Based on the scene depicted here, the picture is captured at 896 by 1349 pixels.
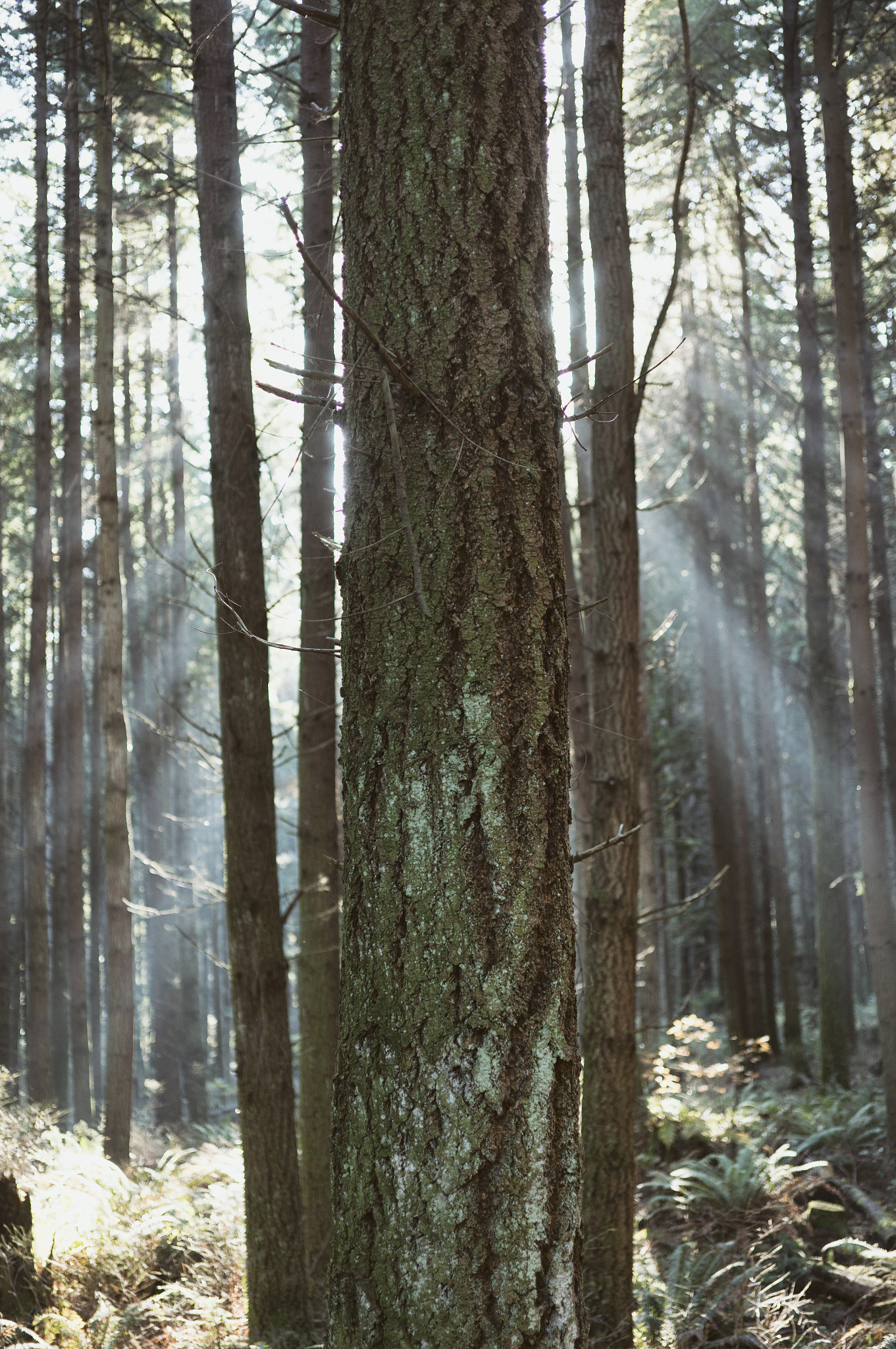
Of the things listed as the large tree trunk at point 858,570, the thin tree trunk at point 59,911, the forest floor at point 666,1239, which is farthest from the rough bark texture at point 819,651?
the thin tree trunk at point 59,911

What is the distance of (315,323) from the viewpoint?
438 cm

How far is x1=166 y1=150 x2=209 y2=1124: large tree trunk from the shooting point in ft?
50.7

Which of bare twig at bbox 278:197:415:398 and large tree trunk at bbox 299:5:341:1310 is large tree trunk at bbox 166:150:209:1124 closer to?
large tree trunk at bbox 299:5:341:1310

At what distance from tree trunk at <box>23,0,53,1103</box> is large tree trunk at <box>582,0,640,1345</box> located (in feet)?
25.0

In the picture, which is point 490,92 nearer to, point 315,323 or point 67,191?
point 315,323

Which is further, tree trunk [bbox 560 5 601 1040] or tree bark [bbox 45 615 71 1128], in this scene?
tree bark [bbox 45 615 71 1128]

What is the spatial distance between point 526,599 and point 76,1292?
17.9ft

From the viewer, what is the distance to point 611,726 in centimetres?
522

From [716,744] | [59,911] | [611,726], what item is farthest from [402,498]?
[59,911]

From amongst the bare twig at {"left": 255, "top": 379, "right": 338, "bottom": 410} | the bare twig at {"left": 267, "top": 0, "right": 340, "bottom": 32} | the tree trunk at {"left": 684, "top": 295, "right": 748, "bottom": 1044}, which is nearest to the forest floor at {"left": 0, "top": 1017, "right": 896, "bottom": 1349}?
the bare twig at {"left": 255, "top": 379, "right": 338, "bottom": 410}

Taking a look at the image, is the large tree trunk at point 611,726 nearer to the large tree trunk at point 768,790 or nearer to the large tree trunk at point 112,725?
the large tree trunk at point 112,725

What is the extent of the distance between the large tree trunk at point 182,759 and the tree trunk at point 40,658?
119 inches

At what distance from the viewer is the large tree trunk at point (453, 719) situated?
1.82 meters

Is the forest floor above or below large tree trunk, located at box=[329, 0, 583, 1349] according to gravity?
below
